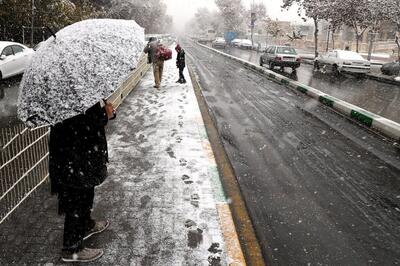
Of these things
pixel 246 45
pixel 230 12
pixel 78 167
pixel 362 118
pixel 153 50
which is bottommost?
pixel 362 118

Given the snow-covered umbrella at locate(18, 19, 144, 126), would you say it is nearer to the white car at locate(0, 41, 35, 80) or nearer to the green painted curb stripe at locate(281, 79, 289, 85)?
the white car at locate(0, 41, 35, 80)

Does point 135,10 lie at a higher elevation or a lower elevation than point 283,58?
higher

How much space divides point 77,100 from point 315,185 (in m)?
3.52

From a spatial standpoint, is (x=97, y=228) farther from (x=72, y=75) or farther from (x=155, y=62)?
(x=155, y=62)

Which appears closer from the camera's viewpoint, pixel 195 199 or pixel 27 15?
pixel 195 199

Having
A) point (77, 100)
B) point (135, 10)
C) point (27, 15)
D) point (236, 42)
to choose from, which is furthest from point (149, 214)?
point (236, 42)

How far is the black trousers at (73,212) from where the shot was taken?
3162mm

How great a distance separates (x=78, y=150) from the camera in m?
2.97

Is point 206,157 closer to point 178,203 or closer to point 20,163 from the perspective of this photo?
point 178,203

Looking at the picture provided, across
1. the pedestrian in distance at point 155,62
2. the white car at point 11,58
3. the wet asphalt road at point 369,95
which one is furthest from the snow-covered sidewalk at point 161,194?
the white car at point 11,58

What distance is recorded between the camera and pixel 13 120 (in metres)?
8.42

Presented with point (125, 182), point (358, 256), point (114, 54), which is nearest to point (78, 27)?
point (114, 54)

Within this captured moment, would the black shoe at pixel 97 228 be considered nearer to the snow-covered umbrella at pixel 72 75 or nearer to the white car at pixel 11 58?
the snow-covered umbrella at pixel 72 75

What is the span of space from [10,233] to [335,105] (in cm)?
945
